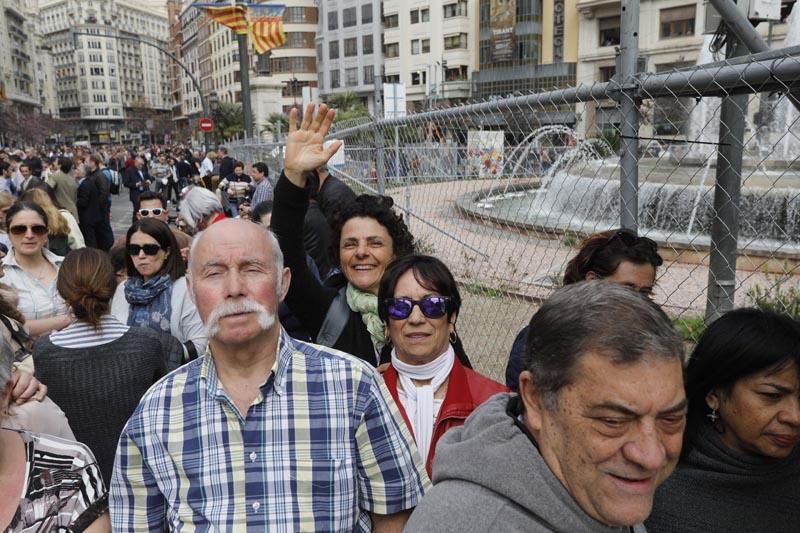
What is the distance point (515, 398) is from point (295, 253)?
1.76m

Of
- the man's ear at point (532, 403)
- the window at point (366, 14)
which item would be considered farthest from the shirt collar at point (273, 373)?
the window at point (366, 14)

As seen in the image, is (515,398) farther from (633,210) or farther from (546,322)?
(633,210)

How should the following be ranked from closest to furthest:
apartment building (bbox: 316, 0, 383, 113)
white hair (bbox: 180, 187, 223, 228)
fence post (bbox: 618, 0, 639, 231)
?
fence post (bbox: 618, 0, 639, 231) → white hair (bbox: 180, 187, 223, 228) → apartment building (bbox: 316, 0, 383, 113)

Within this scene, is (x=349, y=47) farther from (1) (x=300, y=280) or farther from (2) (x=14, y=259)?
(1) (x=300, y=280)

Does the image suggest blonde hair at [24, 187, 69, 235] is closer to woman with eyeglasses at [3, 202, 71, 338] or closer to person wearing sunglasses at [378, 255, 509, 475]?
woman with eyeglasses at [3, 202, 71, 338]

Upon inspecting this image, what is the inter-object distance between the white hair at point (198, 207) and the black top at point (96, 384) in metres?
4.09

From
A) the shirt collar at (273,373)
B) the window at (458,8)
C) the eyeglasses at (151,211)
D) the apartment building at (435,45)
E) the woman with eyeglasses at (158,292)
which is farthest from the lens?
the apartment building at (435,45)

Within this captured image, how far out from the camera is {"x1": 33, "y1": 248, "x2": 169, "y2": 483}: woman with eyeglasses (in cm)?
306

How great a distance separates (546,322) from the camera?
138 cm

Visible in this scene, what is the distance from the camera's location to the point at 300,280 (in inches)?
121

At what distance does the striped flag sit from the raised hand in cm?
1363

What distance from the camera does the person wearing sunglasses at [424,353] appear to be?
2.57m

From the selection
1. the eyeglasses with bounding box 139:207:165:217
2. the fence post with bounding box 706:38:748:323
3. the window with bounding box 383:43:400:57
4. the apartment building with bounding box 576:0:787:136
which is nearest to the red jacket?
the fence post with bounding box 706:38:748:323

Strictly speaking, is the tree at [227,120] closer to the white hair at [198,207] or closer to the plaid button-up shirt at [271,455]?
the white hair at [198,207]
